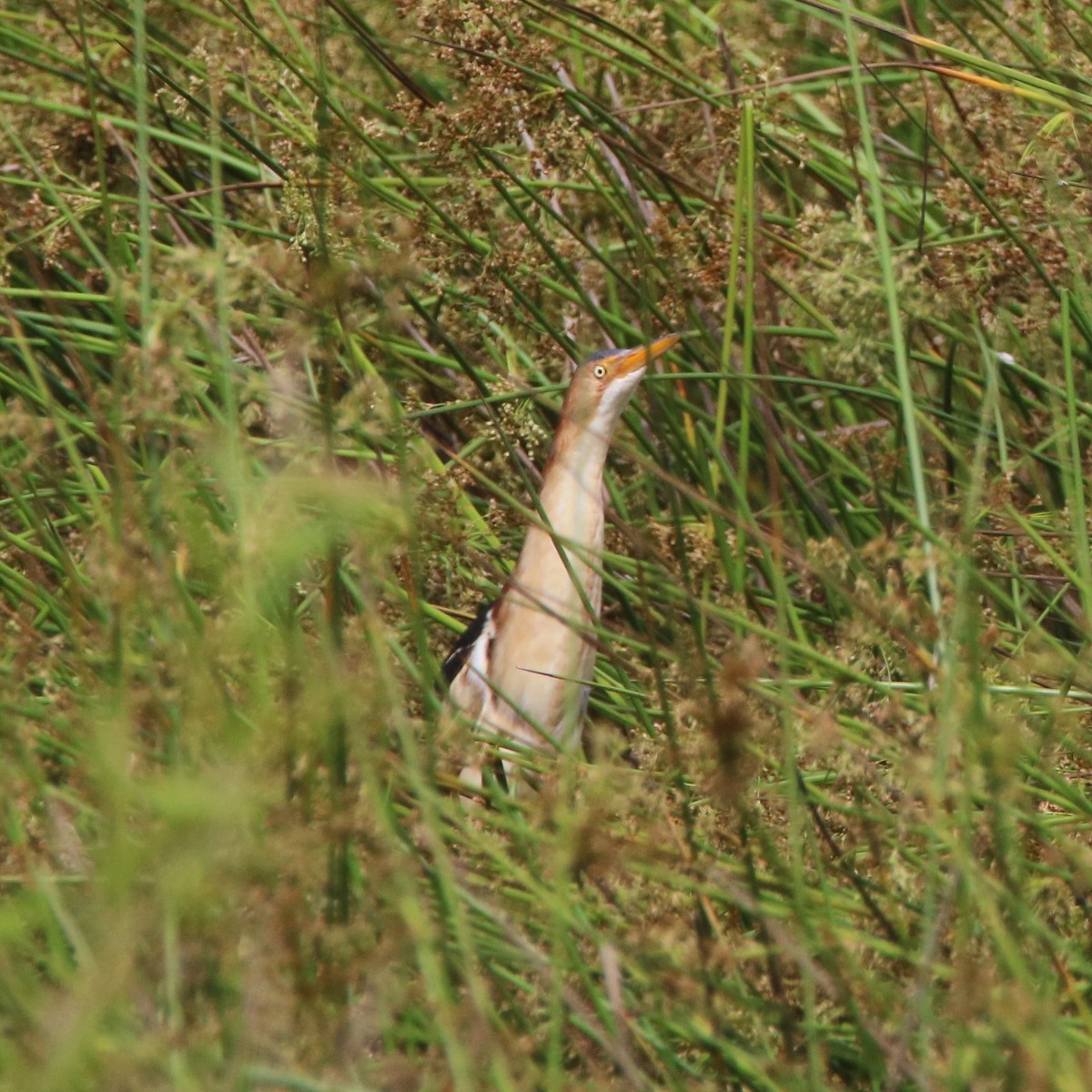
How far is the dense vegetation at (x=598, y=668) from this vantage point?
124cm

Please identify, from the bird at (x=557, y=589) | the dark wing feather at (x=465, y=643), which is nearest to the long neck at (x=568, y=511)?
the bird at (x=557, y=589)

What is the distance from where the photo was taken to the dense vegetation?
1.24 m

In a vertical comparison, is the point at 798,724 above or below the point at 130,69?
below

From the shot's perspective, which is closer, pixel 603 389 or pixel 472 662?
pixel 603 389

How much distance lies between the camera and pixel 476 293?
2453 millimetres

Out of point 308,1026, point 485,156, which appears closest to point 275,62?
point 485,156

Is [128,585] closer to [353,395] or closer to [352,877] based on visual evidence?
[353,395]

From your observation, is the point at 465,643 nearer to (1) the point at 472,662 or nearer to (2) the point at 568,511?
(1) the point at 472,662

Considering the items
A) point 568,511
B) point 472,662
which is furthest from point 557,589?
point 472,662

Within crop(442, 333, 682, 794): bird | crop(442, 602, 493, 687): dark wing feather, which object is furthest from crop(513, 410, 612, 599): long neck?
crop(442, 602, 493, 687): dark wing feather

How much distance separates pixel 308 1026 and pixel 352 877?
0.30 meters

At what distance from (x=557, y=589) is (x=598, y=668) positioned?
161 mm

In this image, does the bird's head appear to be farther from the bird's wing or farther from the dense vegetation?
the bird's wing

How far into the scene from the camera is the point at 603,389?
114 inches
